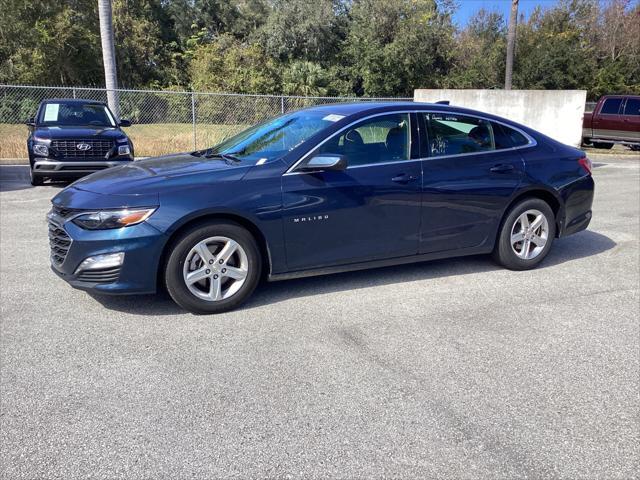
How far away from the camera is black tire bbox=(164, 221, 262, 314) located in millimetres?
4285

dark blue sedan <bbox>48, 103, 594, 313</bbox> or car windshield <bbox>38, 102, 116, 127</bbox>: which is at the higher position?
car windshield <bbox>38, 102, 116, 127</bbox>

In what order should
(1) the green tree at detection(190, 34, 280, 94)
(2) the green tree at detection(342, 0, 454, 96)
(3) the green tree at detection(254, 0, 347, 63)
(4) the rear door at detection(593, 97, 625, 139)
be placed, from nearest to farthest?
(4) the rear door at detection(593, 97, 625, 139) < (1) the green tree at detection(190, 34, 280, 94) < (2) the green tree at detection(342, 0, 454, 96) < (3) the green tree at detection(254, 0, 347, 63)

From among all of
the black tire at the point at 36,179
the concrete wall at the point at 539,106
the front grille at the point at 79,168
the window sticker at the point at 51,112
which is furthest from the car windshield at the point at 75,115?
the concrete wall at the point at 539,106

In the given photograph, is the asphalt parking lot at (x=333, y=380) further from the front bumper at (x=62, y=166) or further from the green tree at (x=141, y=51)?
the green tree at (x=141, y=51)

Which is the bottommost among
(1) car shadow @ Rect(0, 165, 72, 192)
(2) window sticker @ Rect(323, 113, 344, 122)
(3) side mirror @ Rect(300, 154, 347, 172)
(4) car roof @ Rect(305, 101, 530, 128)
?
(1) car shadow @ Rect(0, 165, 72, 192)

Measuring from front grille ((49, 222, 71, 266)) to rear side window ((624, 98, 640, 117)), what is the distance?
71.2ft

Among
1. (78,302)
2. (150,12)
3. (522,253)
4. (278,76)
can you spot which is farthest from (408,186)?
(150,12)

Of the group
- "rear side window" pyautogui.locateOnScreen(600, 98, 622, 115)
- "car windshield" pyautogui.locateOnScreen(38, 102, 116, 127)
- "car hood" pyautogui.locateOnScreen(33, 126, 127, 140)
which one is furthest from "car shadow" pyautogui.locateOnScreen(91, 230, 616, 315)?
"rear side window" pyautogui.locateOnScreen(600, 98, 622, 115)

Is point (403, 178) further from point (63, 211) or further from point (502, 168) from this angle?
point (63, 211)

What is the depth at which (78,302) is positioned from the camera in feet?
15.4

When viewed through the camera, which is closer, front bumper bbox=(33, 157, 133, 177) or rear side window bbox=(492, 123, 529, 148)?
rear side window bbox=(492, 123, 529, 148)

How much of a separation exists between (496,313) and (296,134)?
7.36ft

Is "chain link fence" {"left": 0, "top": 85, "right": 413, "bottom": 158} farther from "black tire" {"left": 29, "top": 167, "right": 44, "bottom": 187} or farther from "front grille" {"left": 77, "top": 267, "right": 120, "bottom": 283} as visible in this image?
"front grille" {"left": 77, "top": 267, "right": 120, "bottom": 283}

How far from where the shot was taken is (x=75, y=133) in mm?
10586
